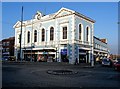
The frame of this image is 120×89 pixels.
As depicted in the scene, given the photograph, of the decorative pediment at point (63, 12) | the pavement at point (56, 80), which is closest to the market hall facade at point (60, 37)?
the decorative pediment at point (63, 12)

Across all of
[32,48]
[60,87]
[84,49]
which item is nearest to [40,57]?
[32,48]

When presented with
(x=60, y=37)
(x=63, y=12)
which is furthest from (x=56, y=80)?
(x=63, y=12)

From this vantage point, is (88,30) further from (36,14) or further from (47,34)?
(36,14)

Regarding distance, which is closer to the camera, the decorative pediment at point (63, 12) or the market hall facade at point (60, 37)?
the market hall facade at point (60, 37)

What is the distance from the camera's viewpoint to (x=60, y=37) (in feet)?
143

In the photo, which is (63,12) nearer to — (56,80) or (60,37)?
(60,37)

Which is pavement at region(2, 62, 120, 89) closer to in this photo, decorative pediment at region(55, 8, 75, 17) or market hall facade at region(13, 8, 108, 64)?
market hall facade at region(13, 8, 108, 64)

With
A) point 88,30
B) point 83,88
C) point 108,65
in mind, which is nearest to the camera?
point 83,88

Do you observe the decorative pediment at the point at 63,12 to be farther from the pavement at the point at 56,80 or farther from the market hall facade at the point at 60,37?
the pavement at the point at 56,80

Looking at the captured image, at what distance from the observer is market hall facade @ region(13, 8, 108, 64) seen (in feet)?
136

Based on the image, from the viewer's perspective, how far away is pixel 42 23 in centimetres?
4825

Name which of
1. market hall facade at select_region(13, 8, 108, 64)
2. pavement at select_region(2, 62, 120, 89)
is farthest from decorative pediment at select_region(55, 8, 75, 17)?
pavement at select_region(2, 62, 120, 89)

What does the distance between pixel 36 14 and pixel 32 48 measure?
8809 mm

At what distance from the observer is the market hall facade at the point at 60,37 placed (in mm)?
41469
